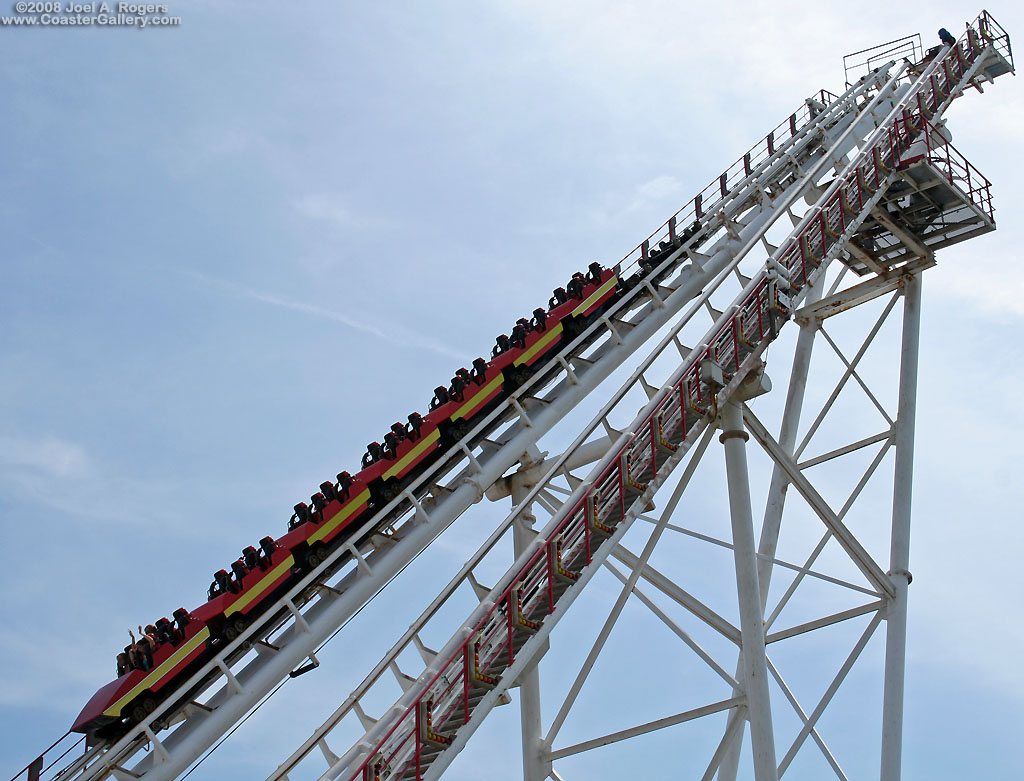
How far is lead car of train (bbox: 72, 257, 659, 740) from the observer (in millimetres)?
14938

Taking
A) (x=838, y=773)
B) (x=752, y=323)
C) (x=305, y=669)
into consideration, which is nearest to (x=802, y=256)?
(x=752, y=323)

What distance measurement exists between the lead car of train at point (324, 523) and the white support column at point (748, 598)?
380cm

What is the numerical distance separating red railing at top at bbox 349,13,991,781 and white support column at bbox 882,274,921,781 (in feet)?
8.06

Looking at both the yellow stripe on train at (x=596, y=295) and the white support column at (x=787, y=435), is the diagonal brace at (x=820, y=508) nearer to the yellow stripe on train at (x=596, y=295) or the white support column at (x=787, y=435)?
the white support column at (x=787, y=435)

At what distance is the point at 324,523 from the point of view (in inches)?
642

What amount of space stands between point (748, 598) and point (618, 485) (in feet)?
6.94

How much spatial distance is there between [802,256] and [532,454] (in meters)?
4.57

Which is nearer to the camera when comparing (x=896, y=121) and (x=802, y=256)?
(x=802, y=256)

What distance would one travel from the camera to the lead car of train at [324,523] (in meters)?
14.9

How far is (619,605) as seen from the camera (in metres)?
14.5

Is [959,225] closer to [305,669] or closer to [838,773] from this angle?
[838,773]

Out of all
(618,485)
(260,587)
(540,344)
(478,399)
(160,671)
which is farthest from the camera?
(540,344)

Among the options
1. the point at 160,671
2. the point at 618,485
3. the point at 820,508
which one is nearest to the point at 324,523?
the point at 160,671

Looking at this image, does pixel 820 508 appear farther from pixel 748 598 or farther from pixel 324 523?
pixel 324 523
